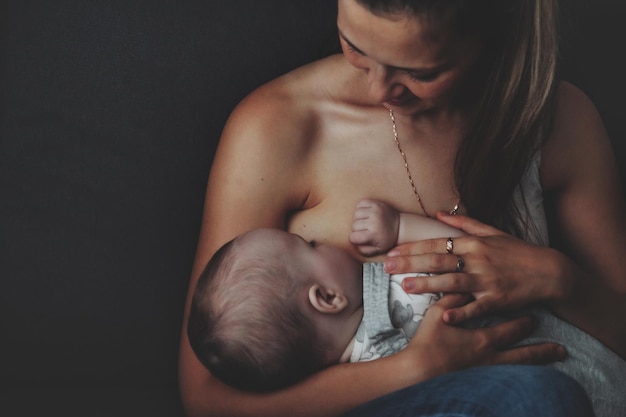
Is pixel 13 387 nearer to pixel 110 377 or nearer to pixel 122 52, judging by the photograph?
pixel 110 377

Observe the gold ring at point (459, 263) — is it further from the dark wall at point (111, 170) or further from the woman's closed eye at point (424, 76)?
the dark wall at point (111, 170)

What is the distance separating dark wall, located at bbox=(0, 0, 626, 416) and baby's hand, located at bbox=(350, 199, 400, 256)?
36 centimetres

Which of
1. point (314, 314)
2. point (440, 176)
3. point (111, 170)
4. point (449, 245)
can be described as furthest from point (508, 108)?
point (111, 170)

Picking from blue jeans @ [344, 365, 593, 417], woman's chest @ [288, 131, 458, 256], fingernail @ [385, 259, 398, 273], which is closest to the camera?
blue jeans @ [344, 365, 593, 417]

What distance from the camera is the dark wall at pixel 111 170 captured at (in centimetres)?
156

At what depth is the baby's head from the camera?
1.30 m

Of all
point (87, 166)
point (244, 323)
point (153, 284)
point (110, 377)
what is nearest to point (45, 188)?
point (87, 166)

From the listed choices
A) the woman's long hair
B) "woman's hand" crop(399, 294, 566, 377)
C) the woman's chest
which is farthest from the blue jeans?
the woman's long hair

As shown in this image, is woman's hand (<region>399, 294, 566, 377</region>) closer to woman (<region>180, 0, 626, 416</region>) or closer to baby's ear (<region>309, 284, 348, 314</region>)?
woman (<region>180, 0, 626, 416</region>)

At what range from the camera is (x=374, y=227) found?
4.77 feet

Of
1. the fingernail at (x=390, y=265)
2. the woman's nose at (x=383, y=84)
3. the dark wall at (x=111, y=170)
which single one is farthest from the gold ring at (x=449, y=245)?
the dark wall at (x=111, y=170)

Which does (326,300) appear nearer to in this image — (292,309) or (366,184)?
(292,309)

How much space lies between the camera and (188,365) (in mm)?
1464

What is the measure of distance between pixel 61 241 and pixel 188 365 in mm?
355
